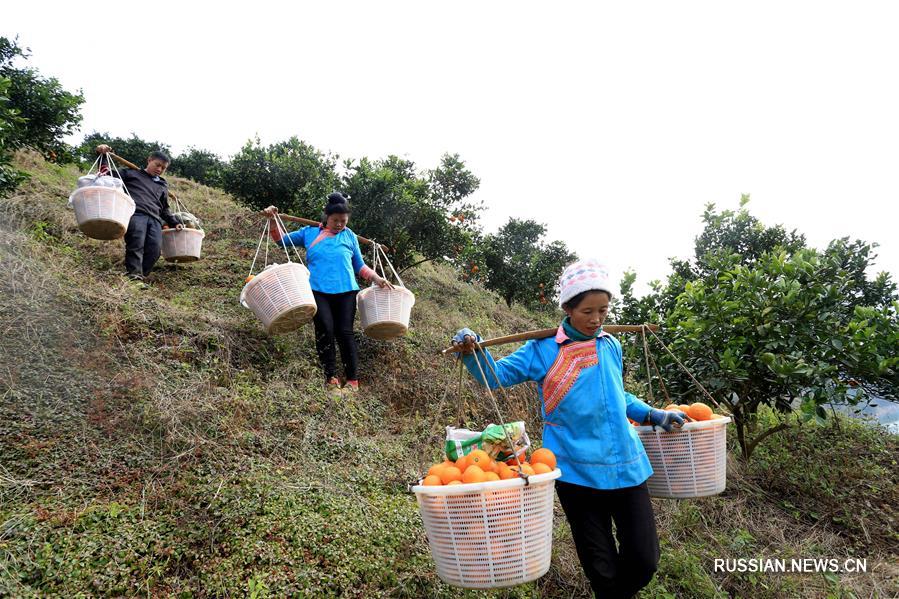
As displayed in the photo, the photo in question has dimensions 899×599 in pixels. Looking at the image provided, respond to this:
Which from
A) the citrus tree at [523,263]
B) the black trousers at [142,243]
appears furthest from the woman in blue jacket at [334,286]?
the citrus tree at [523,263]

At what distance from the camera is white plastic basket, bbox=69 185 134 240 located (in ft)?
13.3

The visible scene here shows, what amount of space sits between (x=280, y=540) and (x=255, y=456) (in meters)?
0.75

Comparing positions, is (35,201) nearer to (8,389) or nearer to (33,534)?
(8,389)

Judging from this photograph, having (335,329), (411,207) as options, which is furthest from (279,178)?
(335,329)

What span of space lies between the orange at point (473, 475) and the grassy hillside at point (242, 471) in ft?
2.27

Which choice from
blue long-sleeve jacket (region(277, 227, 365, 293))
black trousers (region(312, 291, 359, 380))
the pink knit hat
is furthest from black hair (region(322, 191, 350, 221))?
the pink knit hat

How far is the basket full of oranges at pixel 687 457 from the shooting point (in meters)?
2.45

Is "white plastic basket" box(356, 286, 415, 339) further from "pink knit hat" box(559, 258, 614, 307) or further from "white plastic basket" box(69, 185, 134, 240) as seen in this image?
→ "pink knit hat" box(559, 258, 614, 307)

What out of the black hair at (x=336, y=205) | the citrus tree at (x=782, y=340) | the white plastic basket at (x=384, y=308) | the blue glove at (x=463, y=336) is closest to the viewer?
the blue glove at (x=463, y=336)

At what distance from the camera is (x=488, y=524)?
1.76 metres

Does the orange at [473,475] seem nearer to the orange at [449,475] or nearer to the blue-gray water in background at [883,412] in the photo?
the orange at [449,475]

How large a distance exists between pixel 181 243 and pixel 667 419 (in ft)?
15.8

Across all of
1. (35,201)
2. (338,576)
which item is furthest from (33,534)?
(35,201)

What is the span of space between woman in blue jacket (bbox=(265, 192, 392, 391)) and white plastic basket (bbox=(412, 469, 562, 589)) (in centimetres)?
270
